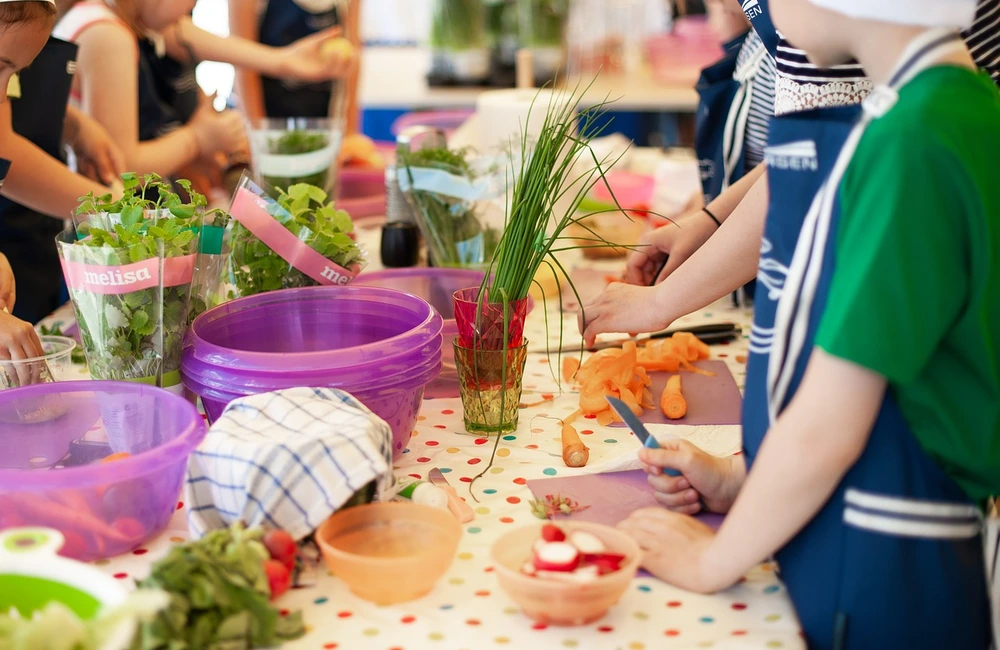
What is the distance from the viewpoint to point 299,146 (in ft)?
6.84

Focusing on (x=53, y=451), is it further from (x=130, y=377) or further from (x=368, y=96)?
(x=368, y=96)

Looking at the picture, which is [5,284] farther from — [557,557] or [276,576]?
Result: [557,557]

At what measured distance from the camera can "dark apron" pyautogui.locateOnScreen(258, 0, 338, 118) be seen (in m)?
3.40

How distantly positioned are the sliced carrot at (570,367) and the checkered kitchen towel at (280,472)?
0.53 meters

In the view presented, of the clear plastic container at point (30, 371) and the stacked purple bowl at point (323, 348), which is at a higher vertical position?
the stacked purple bowl at point (323, 348)

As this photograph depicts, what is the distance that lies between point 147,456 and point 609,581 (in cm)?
48

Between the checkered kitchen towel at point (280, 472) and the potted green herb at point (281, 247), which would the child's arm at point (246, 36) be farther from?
the checkered kitchen towel at point (280, 472)

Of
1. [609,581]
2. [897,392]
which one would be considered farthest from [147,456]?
[897,392]

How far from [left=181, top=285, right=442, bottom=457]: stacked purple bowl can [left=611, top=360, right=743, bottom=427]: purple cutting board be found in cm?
32

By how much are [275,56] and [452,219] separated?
4.58 feet

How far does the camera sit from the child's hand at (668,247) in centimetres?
160

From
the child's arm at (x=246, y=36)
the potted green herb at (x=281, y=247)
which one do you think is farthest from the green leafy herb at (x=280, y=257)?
the child's arm at (x=246, y=36)

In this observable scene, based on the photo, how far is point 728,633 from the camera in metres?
0.89

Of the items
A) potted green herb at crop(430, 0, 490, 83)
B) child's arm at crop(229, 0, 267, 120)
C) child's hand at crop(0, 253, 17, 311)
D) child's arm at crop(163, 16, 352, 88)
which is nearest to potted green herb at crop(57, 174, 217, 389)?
child's hand at crop(0, 253, 17, 311)
